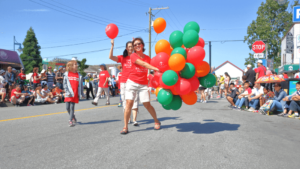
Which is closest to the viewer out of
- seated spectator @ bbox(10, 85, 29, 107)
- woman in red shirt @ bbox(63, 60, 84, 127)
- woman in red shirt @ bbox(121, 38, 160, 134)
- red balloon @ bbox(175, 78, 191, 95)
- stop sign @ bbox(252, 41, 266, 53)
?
Result: red balloon @ bbox(175, 78, 191, 95)

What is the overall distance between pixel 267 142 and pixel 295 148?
1.54 feet

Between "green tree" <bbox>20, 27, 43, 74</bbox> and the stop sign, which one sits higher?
"green tree" <bbox>20, 27, 43, 74</bbox>

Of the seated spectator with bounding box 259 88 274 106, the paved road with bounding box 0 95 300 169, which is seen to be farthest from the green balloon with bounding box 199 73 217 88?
the seated spectator with bounding box 259 88 274 106

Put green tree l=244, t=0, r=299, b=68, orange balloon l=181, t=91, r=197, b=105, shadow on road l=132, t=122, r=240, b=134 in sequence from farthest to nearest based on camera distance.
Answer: green tree l=244, t=0, r=299, b=68 → shadow on road l=132, t=122, r=240, b=134 → orange balloon l=181, t=91, r=197, b=105

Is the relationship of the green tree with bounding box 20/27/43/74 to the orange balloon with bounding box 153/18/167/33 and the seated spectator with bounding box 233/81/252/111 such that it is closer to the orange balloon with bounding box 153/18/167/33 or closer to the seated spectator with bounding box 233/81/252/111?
the seated spectator with bounding box 233/81/252/111

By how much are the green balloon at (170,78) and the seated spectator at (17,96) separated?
1033 cm

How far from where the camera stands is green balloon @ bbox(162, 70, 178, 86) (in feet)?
14.8

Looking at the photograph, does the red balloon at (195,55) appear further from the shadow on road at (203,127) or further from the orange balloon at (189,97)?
the shadow on road at (203,127)

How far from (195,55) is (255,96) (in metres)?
6.11

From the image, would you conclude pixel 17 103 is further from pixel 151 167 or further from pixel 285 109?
pixel 285 109

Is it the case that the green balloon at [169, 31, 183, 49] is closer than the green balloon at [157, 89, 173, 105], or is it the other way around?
the green balloon at [157, 89, 173, 105]

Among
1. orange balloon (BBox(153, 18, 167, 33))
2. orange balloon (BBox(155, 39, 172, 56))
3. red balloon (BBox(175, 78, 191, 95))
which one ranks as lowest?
red balloon (BBox(175, 78, 191, 95))

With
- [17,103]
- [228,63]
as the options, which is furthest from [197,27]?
[228,63]

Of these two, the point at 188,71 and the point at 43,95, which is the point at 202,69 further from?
the point at 43,95
